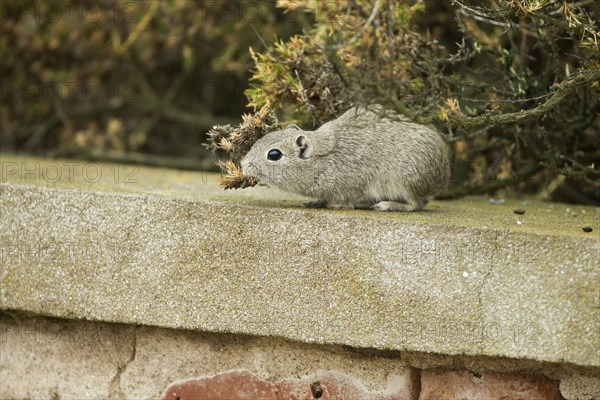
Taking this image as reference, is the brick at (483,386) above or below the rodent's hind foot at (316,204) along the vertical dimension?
below

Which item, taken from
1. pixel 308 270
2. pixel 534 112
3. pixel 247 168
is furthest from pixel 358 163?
pixel 534 112

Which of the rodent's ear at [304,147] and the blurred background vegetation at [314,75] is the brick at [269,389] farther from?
the blurred background vegetation at [314,75]

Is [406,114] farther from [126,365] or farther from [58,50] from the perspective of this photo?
[58,50]

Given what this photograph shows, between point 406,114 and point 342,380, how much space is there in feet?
3.37

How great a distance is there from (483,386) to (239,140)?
51.9 inches

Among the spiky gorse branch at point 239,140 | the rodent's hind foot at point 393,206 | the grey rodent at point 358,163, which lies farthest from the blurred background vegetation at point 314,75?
the rodent's hind foot at point 393,206

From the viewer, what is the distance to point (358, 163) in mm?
3361

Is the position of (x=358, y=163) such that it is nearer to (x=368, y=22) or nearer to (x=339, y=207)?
(x=339, y=207)

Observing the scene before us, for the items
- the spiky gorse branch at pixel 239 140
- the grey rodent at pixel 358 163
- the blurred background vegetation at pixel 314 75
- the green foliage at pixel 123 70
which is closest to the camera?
the blurred background vegetation at pixel 314 75

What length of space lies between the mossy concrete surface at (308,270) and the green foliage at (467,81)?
0.46 m

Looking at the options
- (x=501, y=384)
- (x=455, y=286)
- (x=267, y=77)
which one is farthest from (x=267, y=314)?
(x=267, y=77)

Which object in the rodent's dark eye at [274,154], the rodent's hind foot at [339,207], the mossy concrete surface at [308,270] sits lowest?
the mossy concrete surface at [308,270]

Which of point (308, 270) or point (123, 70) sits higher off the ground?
point (123, 70)

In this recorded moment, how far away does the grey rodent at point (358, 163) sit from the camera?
3.31 metres
